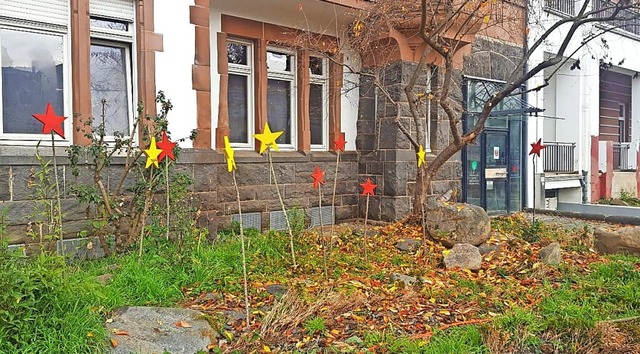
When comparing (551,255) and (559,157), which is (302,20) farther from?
(559,157)

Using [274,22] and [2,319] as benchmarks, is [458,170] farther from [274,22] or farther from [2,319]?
[2,319]

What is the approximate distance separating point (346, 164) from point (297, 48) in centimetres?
230

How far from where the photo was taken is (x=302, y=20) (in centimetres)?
965

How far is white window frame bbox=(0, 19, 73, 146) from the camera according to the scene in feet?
20.5

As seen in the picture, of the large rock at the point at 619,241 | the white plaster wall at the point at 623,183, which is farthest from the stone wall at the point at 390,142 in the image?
the white plaster wall at the point at 623,183

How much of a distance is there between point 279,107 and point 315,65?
1118mm

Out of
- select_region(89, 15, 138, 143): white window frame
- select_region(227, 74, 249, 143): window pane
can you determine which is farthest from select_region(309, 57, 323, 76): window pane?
select_region(89, 15, 138, 143): white window frame

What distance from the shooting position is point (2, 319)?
Result: 11.0ft

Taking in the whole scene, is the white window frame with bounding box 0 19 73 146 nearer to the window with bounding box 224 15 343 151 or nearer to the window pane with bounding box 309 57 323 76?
the window with bounding box 224 15 343 151

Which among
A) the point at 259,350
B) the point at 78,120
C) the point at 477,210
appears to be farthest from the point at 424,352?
the point at 78,120

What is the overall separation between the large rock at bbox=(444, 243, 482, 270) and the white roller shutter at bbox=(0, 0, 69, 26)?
17.2 feet

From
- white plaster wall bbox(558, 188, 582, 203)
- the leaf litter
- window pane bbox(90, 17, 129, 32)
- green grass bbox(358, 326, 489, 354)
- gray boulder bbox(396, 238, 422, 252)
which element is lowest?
green grass bbox(358, 326, 489, 354)

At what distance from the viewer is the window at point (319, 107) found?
10258mm

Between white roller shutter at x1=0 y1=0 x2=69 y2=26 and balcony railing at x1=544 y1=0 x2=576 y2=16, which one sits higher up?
balcony railing at x1=544 y1=0 x2=576 y2=16
